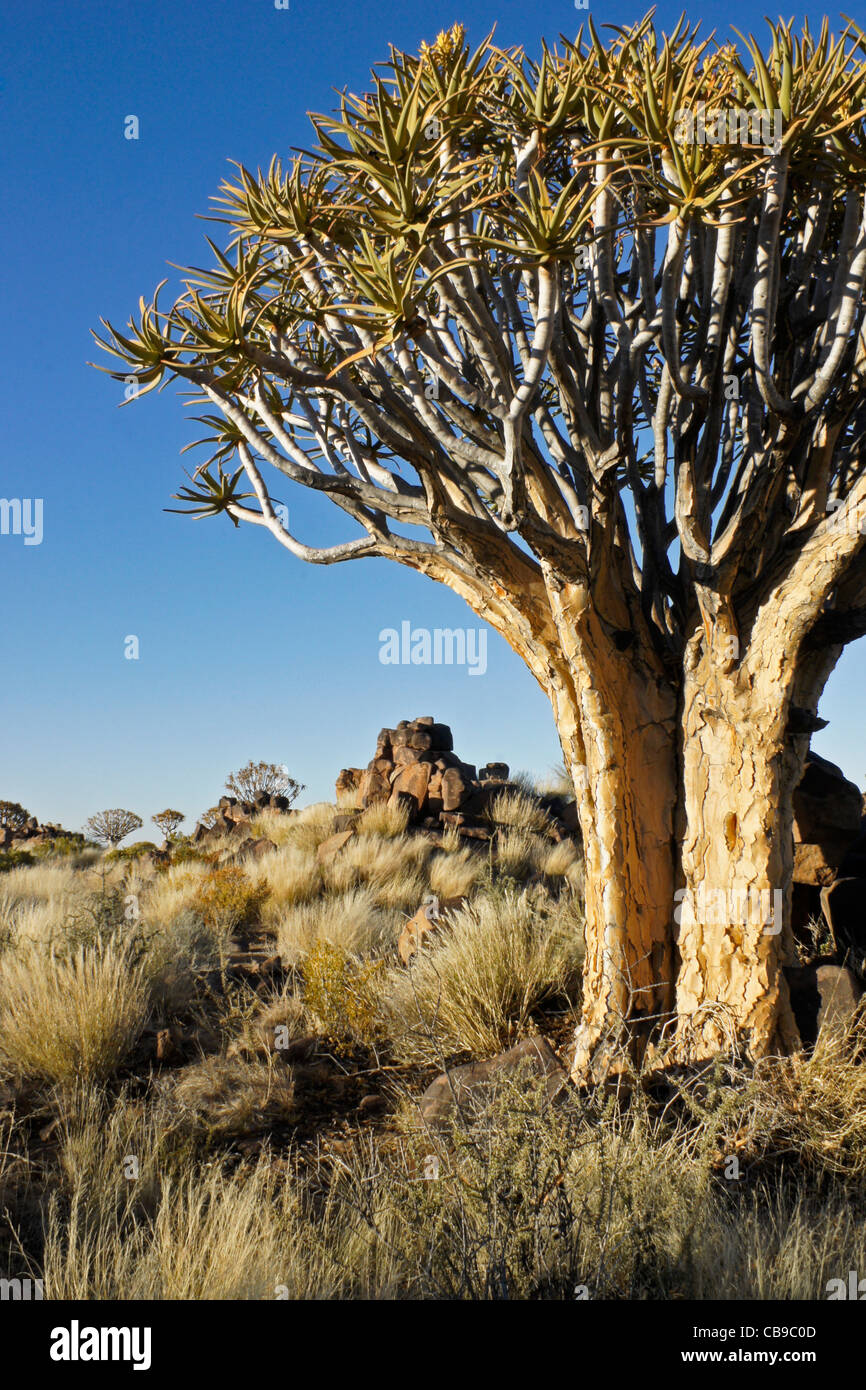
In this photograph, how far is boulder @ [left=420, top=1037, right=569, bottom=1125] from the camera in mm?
4980

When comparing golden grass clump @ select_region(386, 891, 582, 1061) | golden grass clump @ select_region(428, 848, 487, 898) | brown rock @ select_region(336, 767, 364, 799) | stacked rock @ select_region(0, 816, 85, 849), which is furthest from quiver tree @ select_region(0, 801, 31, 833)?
golden grass clump @ select_region(386, 891, 582, 1061)

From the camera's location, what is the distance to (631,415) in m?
5.64

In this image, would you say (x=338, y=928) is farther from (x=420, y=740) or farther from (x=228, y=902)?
(x=420, y=740)

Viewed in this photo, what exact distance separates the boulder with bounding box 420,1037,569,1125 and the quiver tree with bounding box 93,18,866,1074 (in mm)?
219

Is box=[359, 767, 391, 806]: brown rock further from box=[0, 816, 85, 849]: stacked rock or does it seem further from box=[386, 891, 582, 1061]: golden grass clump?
box=[0, 816, 85, 849]: stacked rock

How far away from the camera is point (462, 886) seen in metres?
10.8

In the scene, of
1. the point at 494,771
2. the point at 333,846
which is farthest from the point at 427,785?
the point at 494,771

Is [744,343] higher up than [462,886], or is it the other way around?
[744,343]

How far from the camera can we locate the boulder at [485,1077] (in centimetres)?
498

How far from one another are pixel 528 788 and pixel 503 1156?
1419 cm

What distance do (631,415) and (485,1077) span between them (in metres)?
3.98

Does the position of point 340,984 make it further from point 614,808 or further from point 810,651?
point 810,651

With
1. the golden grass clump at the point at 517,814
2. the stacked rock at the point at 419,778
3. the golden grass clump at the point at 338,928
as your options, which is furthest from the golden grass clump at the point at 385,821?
the golden grass clump at the point at 338,928

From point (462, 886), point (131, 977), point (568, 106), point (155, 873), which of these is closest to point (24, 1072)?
point (131, 977)
